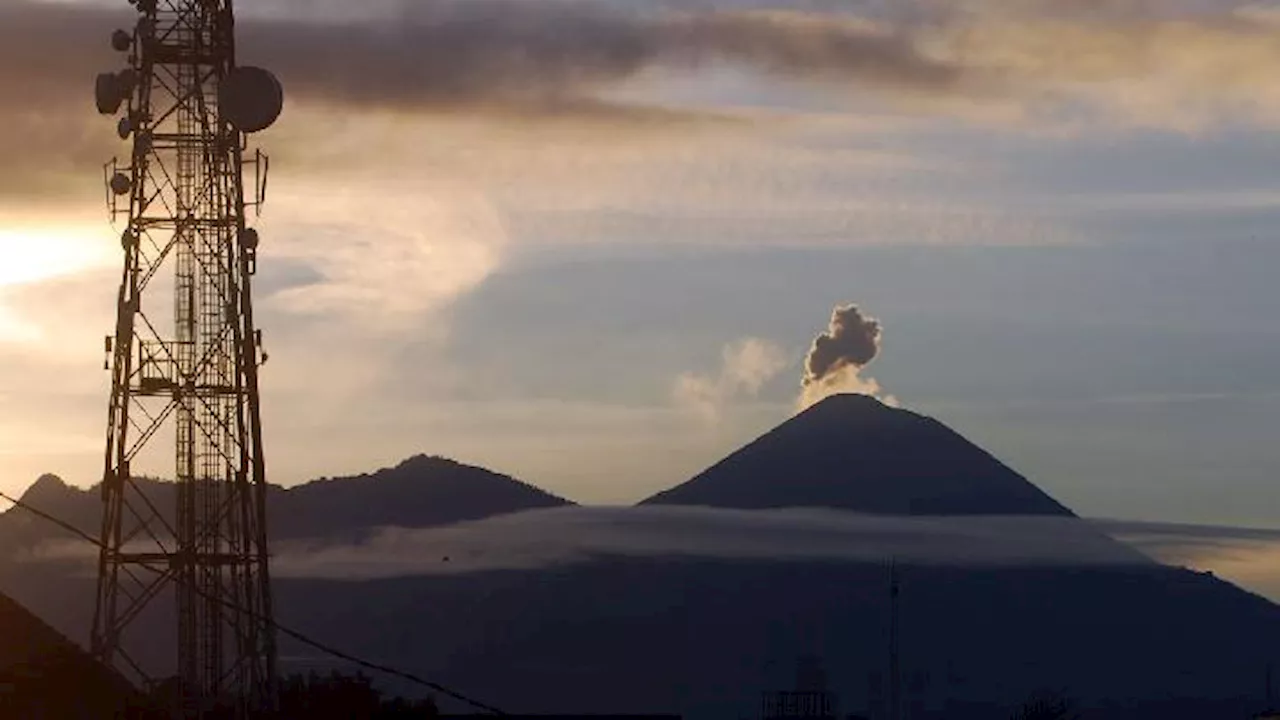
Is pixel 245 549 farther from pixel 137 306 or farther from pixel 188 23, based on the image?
pixel 188 23

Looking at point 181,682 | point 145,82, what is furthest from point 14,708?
point 145,82

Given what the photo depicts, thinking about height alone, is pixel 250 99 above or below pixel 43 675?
above

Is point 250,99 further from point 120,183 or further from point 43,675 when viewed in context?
point 43,675

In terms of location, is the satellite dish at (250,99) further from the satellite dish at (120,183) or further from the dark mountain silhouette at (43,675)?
Answer: the dark mountain silhouette at (43,675)

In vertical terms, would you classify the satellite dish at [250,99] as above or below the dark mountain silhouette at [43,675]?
above

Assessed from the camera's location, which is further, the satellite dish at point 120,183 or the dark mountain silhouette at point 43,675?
the satellite dish at point 120,183
